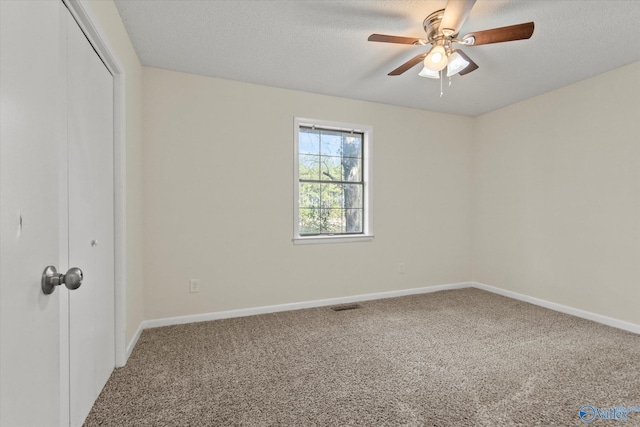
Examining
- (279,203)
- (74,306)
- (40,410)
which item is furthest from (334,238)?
(40,410)

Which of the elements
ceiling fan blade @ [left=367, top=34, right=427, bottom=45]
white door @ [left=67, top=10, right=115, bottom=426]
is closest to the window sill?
white door @ [left=67, top=10, right=115, bottom=426]

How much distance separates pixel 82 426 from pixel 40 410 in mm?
1304

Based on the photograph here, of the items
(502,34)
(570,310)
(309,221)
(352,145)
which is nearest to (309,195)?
(309,221)

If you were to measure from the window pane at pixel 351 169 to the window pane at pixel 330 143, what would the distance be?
15 centimetres

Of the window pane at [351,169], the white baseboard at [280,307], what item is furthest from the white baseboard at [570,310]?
the window pane at [351,169]

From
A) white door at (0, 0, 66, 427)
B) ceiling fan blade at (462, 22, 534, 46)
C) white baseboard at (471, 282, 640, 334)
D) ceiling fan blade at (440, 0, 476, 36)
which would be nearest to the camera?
white door at (0, 0, 66, 427)

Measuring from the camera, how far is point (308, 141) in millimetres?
3678

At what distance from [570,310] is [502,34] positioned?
3068 mm

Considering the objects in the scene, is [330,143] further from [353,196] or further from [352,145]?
[353,196]

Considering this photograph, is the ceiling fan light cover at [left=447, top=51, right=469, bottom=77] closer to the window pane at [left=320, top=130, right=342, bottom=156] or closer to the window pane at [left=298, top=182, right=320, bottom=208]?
the window pane at [left=320, top=130, right=342, bottom=156]

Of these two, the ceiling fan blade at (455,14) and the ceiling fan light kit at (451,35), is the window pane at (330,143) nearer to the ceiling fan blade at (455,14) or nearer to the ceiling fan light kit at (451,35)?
the ceiling fan light kit at (451,35)

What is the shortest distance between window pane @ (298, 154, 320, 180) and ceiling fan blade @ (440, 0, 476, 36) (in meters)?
2.00

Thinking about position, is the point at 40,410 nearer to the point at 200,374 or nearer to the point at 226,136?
the point at 200,374

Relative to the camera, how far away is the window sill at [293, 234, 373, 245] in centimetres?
353
